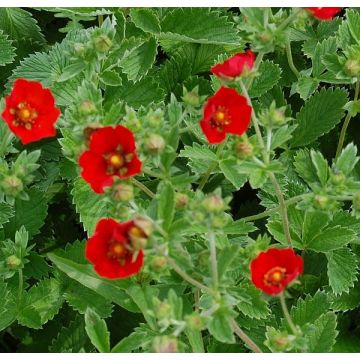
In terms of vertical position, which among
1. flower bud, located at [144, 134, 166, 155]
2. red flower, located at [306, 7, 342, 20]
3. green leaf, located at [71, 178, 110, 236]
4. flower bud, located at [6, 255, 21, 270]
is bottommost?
A: flower bud, located at [6, 255, 21, 270]

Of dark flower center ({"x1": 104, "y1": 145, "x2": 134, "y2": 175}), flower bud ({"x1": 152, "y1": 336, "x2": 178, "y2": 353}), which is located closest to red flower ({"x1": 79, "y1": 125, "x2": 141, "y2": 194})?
dark flower center ({"x1": 104, "y1": 145, "x2": 134, "y2": 175})

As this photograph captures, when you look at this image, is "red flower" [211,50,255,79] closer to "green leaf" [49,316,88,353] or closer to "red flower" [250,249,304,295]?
A: "red flower" [250,249,304,295]

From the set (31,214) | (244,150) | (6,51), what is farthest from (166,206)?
(6,51)

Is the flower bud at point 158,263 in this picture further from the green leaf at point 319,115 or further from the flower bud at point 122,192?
the green leaf at point 319,115

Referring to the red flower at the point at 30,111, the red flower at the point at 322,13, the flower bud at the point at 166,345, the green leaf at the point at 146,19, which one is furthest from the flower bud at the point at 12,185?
the red flower at the point at 322,13

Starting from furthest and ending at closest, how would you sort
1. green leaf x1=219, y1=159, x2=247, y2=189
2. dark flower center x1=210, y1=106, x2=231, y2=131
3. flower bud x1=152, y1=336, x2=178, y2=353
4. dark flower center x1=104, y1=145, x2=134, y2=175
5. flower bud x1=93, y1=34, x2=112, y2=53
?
green leaf x1=219, y1=159, x2=247, y2=189 < flower bud x1=93, y1=34, x2=112, y2=53 < dark flower center x1=210, y1=106, x2=231, y2=131 < dark flower center x1=104, y1=145, x2=134, y2=175 < flower bud x1=152, y1=336, x2=178, y2=353
